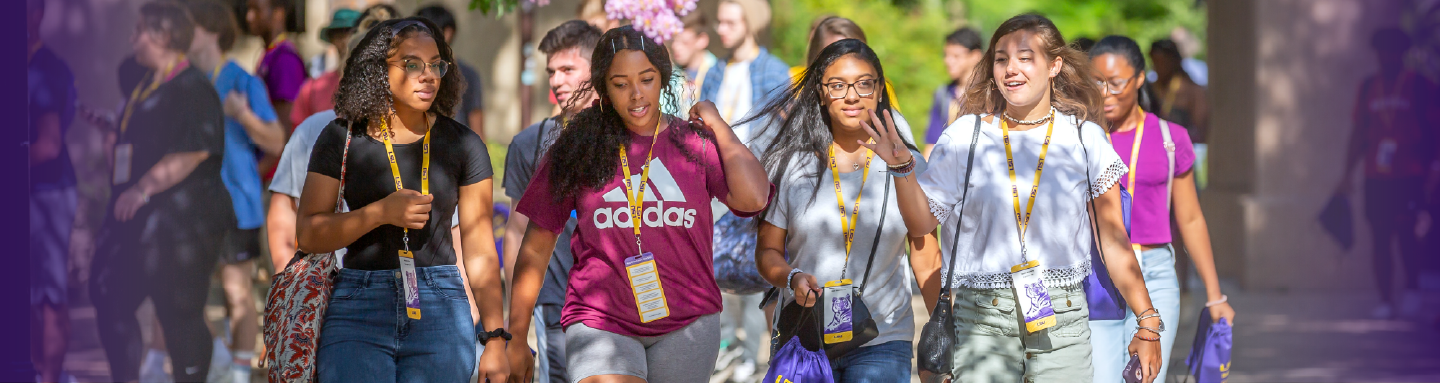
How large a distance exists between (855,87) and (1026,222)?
0.72 m

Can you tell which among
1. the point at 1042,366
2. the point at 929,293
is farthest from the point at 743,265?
the point at 1042,366

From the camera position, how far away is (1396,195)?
11047mm

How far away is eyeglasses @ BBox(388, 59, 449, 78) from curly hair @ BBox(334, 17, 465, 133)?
0.05 meters

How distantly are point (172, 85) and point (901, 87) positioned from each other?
17325 mm

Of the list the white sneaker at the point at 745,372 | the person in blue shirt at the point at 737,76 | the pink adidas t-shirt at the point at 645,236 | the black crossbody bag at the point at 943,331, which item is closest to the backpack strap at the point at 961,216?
the black crossbody bag at the point at 943,331

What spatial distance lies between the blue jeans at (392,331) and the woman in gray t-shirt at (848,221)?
3.39ft

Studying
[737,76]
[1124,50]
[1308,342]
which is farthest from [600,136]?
[1308,342]

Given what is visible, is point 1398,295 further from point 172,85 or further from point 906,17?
point 906,17

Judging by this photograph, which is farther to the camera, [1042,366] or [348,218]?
[1042,366]

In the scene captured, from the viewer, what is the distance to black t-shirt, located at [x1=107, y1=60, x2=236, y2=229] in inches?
247

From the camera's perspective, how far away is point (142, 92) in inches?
255

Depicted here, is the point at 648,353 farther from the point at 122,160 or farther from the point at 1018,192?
the point at 122,160

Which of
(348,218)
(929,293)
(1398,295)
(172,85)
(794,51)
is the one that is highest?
(794,51)

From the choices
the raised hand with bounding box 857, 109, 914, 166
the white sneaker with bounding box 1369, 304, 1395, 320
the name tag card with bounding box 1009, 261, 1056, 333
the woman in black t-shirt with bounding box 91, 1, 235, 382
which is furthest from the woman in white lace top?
the white sneaker with bounding box 1369, 304, 1395, 320
